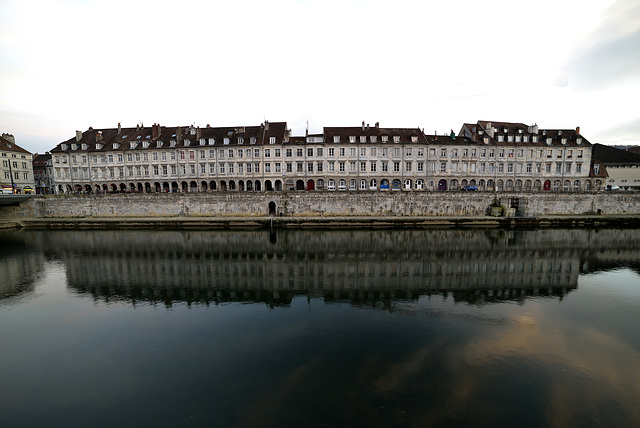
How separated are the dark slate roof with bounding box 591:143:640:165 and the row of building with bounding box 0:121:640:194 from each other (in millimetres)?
11224

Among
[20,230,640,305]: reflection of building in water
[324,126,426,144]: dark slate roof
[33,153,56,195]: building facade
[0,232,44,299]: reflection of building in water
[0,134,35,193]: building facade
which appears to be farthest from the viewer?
[33,153,56,195]: building facade

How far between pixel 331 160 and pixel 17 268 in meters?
36.0

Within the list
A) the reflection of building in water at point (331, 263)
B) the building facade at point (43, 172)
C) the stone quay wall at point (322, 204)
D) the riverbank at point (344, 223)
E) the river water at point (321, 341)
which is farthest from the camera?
the building facade at point (43, 172)

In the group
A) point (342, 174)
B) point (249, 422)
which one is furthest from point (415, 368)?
point (342, 174)

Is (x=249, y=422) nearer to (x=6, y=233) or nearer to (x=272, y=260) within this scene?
(x=272, y=260)

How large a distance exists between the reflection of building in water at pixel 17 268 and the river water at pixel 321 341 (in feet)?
0.63

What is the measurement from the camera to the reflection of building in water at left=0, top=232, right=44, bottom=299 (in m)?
16.3

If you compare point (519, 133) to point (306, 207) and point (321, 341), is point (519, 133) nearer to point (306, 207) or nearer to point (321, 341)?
point (306, 207)

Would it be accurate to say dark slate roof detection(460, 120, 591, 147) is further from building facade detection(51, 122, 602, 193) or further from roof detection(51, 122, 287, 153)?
roof detection(51, 122, 287, 153)

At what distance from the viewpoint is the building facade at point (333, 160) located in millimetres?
45500

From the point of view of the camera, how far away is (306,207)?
129 ft

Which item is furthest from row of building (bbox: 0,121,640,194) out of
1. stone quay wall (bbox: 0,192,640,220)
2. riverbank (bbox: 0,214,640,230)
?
riverbank (bbox: 0,214,640,230)

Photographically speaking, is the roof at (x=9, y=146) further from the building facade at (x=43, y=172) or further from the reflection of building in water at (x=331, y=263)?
the reflection of building in water at (x=331, y=263)

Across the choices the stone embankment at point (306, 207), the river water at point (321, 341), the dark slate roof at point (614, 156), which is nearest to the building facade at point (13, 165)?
the stone embankment at point (306, 207)
